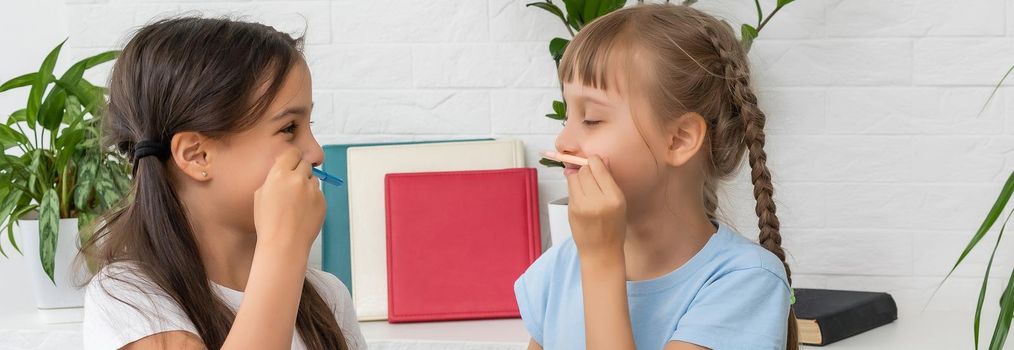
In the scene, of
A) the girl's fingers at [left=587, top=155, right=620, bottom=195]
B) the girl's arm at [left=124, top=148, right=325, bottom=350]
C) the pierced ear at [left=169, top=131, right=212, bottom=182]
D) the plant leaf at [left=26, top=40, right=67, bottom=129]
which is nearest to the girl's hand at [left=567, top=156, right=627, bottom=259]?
the girl's fingers at [left=587, top=155, right=620, bottom=195]

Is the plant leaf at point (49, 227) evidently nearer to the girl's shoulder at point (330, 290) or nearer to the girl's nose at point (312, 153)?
the girl's shoulder at point (330, 290)

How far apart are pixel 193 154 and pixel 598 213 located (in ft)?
1.42

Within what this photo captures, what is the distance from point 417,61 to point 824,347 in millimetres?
880

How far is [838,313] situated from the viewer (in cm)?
170

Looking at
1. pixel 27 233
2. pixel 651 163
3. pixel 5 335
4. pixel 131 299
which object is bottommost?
pixel 5 335

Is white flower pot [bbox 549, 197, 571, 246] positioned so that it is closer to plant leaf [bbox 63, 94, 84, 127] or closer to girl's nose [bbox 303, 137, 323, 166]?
girl's nose [bbox 303, 137, 323, 166]

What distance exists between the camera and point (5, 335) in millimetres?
1839

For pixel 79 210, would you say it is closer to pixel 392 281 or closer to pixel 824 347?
pixel 392 281

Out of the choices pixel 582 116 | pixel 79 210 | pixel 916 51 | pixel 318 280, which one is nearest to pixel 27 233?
pixel 79 210

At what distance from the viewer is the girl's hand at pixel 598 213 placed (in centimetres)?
116

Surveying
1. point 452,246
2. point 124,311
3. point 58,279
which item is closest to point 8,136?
point 58,279

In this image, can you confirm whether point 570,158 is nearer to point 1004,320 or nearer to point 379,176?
point 1004,320

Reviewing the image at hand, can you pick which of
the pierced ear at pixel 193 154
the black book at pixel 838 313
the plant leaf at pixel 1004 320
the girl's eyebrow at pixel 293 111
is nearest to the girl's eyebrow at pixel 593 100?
the girl's eyebrow at pixel 293 111

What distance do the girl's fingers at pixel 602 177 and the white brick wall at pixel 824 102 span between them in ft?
2.31
